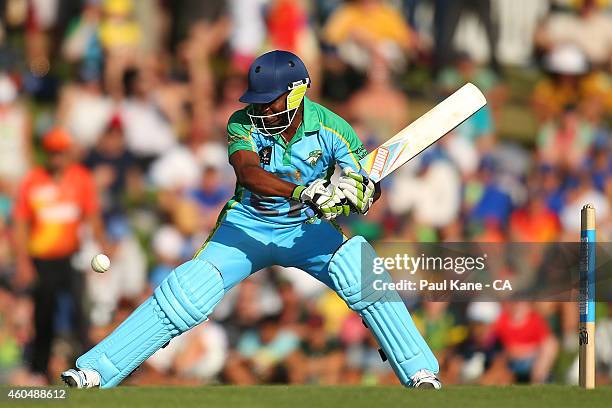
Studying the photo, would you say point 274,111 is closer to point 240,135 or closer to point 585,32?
point 240,135

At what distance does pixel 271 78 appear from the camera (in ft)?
19.1

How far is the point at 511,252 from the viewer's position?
7289 mm

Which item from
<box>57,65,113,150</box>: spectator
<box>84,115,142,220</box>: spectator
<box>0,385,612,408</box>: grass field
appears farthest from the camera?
<box>57,65,113,150</box>: spectator

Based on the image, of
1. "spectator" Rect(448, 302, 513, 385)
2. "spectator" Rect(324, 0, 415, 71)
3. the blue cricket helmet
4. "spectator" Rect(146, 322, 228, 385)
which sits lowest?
"spectator" Rect(146, 322, 228, 385)

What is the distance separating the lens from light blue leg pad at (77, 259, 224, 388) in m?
5.81

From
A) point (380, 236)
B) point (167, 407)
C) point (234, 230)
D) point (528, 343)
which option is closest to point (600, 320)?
point (528, 343)

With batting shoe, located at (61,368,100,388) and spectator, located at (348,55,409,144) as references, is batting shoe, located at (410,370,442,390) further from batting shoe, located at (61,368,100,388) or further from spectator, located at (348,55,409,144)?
spectator, located at (348,55,409,144)

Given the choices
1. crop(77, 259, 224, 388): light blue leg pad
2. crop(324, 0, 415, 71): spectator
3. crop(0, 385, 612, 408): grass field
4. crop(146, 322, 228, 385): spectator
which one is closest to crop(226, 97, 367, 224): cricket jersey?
crop(77, 259, 224, 388): light blue leg pad

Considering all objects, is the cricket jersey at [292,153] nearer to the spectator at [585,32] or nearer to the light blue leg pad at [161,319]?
the light blue leg pad at [161,319]

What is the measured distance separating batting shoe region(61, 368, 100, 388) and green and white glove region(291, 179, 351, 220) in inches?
49.9

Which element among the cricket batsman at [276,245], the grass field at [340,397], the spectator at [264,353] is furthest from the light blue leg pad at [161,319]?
the spectator at [264,353]

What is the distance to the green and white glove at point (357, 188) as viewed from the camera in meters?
5.70

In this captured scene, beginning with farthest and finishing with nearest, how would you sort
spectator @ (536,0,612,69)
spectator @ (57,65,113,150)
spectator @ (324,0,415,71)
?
spectator @ (536,0,612,69)
spectator @ (324,0,415,71)
spectator @ (57,65,113,150)

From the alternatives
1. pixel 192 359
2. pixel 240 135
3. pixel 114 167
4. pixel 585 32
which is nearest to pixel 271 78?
pixel 240 135
